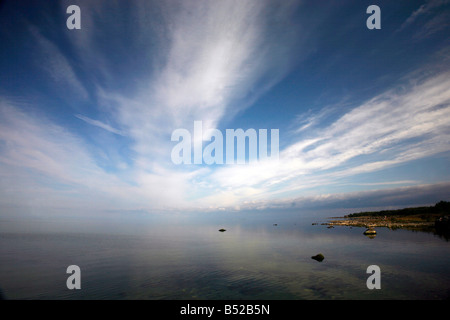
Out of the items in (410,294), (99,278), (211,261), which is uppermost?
(410,294)

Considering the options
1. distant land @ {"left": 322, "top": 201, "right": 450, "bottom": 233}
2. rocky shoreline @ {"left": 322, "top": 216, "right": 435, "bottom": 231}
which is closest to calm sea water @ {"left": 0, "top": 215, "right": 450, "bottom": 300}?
distant land @ {"left": 322, "top": 201, "right": 450, "bottom": 233}

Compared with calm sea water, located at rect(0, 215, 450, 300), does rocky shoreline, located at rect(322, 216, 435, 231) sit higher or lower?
lower

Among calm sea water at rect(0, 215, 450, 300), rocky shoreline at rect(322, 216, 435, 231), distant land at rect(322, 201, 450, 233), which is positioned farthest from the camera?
rocky shoreline at rect(322, 216, 435, 231)

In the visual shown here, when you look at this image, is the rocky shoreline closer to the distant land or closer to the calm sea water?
the distant land

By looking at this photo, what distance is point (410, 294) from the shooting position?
21.2m

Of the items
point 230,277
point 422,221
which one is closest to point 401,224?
point 422,221
